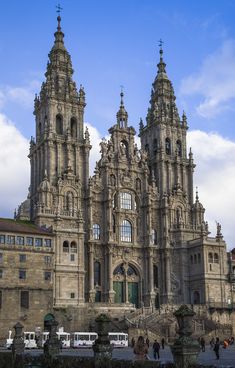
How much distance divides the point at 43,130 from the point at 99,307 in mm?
27388

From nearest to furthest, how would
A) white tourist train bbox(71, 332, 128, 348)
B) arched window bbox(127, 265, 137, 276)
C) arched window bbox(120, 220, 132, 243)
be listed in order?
1. white tourist train bbox(71, 332, 128, 348)
2. arched window bbox(127, 265, 137, 276)
3. arched window bbox(120, 220, 132, 243)

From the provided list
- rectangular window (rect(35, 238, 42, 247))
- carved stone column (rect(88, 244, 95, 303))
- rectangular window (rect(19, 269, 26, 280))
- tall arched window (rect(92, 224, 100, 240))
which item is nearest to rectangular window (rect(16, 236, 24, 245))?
rectangular window (rect(35, 238, 42, 247))

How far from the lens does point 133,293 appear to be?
84.6 m

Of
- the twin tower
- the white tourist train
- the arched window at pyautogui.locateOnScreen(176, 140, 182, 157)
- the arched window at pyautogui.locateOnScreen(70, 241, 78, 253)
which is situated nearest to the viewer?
the white tourist train

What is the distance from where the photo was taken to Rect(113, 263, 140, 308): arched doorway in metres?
82.9

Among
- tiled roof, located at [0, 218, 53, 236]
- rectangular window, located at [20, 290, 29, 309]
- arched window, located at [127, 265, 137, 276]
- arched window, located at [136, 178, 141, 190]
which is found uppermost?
arched window, located at [136, 178, 141, 190]

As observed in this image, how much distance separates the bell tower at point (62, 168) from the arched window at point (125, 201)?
258 inches

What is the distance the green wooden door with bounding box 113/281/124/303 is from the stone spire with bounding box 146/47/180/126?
2739 centimetres

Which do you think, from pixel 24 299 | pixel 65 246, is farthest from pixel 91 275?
pixel 24 299

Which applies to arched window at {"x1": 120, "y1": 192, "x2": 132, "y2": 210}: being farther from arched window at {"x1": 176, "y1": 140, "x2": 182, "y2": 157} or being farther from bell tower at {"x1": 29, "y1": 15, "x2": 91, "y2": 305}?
arched window at {"x1": 176, "y1": 140, "x2": 182, "y2": 157}

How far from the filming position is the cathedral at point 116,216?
76.7m

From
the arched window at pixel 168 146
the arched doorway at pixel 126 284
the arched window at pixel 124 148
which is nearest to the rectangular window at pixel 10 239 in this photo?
the arched doorway at pixel 126 284

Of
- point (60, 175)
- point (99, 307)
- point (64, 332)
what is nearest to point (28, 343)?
point (64, 332)

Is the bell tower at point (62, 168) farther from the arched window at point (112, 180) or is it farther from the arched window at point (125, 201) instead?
the arched window at point (125, 201)
